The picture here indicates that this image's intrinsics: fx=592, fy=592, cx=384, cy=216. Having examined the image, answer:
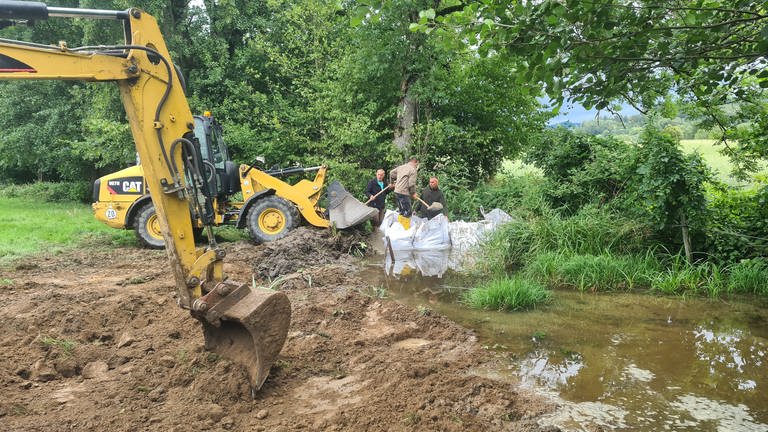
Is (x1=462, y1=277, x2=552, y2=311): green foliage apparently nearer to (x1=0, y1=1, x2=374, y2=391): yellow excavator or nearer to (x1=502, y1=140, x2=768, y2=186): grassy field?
(x1=0, y1=1, x2=374, y2=391): yellow excavator

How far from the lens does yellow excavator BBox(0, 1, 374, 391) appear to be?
4.36 metres

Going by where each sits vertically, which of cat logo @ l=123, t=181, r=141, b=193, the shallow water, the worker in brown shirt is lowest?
the shallow water

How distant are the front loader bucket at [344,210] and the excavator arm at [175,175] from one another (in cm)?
629

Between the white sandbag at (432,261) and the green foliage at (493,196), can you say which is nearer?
the white sandbag at (432,261)

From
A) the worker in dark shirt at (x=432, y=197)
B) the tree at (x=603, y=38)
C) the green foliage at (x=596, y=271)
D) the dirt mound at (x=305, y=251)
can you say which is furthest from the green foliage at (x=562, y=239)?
the tree at (x=603, y=38)

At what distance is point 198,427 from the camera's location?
152 inches

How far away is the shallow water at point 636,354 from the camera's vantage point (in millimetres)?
4227

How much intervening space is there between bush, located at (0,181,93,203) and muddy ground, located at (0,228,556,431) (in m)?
15.7

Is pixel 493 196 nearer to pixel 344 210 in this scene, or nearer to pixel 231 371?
pixel 344 210

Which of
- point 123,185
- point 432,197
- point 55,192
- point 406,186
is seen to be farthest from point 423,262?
point 55,192

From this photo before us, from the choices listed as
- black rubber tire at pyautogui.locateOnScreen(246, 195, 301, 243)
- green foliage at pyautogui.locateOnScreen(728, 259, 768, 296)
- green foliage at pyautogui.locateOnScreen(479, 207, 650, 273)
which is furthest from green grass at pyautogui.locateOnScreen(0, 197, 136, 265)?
green foliage at pyautogui.locateOnScreen(728, 259, 768, 296)

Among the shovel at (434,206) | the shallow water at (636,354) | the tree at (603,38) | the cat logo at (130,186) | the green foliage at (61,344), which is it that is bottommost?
the shallow water at (636,354)

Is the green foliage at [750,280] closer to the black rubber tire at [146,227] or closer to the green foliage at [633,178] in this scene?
the green foliage at [633,178]

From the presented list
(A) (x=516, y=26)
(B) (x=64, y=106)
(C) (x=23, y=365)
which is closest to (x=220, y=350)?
(C) (x=23, y=365)
